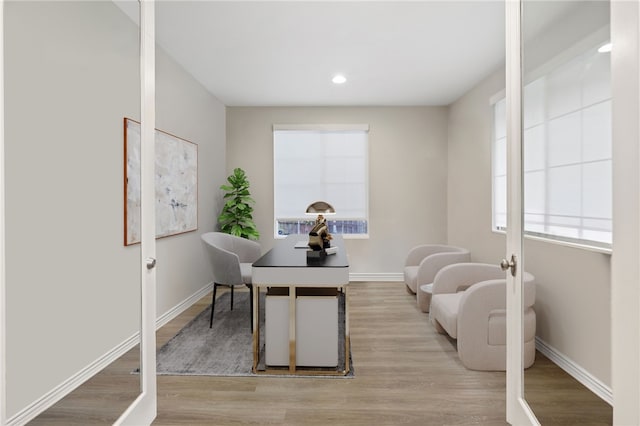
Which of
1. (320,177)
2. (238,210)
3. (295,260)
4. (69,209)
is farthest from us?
(320,177)

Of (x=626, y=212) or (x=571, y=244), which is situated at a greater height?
(x=626, y=212)

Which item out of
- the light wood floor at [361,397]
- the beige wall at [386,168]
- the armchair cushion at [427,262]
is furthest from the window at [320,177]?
the light wood floor at [361,397]

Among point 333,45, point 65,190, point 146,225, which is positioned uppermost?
point 333,45

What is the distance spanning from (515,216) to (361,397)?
1.38 metres

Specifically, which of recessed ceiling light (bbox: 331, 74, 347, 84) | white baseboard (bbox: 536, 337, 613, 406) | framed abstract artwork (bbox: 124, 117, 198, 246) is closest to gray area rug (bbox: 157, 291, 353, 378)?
framed abstract artwork (bbox: 124, 117, 198, 246)

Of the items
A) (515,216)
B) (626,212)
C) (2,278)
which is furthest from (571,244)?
(2,278)

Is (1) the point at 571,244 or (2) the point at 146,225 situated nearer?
(1) the point at 571,244

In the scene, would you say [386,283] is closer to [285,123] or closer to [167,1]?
[285,123]

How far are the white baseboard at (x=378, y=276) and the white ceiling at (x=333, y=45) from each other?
256cm

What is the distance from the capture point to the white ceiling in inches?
106

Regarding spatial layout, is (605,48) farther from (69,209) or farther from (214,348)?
(214,348)

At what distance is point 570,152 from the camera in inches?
53.8

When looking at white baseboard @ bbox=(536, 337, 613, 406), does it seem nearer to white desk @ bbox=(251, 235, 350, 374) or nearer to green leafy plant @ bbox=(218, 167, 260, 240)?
white desk @ bbox=(251, 235, 350, 374)

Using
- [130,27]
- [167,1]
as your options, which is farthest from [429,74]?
[130,27]
